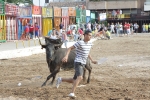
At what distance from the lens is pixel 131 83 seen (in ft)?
40.2

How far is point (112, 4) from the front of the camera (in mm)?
75625

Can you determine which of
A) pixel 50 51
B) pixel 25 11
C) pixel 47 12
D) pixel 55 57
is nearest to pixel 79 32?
pixel 25 11

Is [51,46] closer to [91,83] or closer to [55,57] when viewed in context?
[55,57]

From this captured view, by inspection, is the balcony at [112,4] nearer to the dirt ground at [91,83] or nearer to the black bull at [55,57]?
the dirt ground at [91,83]

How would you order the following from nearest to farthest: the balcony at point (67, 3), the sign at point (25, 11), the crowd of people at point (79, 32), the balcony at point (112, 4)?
the crowd of people at point (79, 32), the sign at point (25, 11), the balcony at point (112, 4), the balcony at point (67, 3)

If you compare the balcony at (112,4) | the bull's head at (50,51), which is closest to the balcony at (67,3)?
the balcony at (112,4)

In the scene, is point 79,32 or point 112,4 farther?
point 112,4

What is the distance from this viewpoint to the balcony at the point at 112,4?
74938 mm

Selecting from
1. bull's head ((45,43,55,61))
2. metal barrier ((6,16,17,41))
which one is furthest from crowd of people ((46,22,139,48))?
bull's head ((45,43,55,61))

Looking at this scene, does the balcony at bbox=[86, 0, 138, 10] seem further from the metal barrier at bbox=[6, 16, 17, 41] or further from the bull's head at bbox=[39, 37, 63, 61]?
the bull's head at bbox=[39, 37, 63, 61]

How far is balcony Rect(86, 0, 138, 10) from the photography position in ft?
246

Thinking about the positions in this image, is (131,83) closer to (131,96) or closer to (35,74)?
(131,96)

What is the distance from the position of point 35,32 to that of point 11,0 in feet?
81.4

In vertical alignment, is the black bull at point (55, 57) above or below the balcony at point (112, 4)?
below
